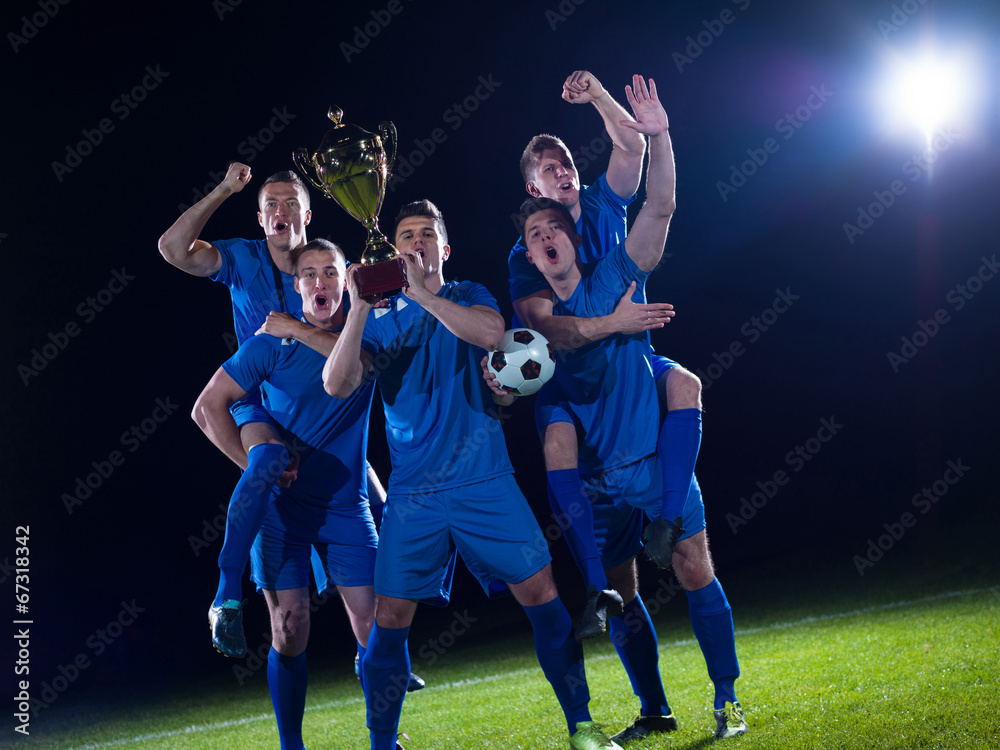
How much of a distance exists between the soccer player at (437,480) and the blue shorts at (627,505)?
0.48 m

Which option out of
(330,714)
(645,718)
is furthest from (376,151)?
(330,714)

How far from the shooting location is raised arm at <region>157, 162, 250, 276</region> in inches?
140

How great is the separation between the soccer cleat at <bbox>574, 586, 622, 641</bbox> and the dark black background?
16.2ft

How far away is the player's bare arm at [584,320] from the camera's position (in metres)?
3.16

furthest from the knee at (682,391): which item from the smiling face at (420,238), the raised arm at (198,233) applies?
the raised arm at (198,233)

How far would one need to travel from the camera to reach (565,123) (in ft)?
28.2
